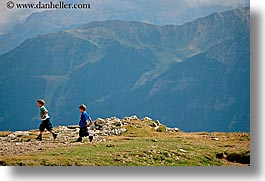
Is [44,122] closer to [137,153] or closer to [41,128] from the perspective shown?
[41,128]

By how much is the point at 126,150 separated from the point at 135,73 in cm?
1346

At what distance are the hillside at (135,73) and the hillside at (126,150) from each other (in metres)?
0.76

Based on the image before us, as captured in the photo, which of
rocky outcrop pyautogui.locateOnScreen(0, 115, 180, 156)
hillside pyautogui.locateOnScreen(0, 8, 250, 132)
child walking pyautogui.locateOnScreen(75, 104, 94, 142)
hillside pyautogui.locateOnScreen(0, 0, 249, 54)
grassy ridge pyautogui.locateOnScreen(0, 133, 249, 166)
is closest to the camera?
grassy ridge pyautogui.locateOnScreen(0, 133, 249, 166)

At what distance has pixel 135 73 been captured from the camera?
25.4m

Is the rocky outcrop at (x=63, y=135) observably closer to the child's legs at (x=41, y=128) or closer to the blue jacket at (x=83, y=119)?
the child's legs at (x=41, y=128)

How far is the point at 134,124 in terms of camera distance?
564 inches

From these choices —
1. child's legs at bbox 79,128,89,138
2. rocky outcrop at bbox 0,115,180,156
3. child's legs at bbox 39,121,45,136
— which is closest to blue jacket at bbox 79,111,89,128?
child's legs at bbox 79,128,89,138

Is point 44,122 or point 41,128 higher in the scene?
point 44,122

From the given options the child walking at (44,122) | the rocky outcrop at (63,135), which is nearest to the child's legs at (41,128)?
the child walking at (44,122)

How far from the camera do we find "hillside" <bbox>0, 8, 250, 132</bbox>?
48.9 ft

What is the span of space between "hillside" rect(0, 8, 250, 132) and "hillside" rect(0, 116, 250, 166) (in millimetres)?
764

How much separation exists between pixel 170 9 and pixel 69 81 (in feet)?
30.7

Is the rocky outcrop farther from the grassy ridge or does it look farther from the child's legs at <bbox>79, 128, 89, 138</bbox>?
the grassy ridge

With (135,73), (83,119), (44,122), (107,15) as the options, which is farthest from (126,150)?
(135,73)
